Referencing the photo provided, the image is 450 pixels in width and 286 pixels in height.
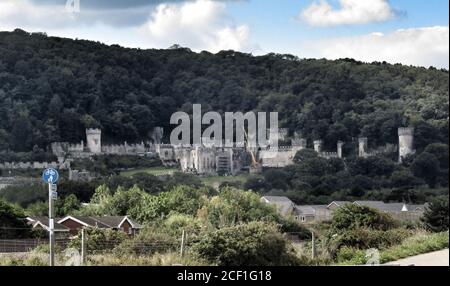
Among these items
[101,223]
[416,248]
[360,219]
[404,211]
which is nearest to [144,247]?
[416,248]

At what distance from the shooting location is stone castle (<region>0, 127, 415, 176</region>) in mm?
75562

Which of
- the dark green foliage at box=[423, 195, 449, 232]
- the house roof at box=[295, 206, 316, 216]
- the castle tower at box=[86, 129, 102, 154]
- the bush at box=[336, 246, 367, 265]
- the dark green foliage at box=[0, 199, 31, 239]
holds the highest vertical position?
the castle tower at box=[86, 129, 102, 154]

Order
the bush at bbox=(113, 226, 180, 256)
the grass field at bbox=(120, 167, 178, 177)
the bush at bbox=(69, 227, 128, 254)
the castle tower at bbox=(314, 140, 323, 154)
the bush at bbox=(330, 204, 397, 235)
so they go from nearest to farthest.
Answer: the bush at bbox=(113, 226, 180, 256)
the bush at bbox=(69, 227, 128, 254)
the bush at bbox=(330, 204, 397, 235)
the grass field at bbox=(120, 167, 178, 177)
the castle tower at bbox=(314, 140, 323, 154)

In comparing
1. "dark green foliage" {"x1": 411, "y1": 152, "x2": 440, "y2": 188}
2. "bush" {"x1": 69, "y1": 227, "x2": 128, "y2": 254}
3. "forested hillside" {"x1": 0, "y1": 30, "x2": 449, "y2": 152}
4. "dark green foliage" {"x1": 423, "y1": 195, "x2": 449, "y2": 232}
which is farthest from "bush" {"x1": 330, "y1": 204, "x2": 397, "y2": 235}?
"forested hillside" {"x1": 0, "y1": 30, "x2": 449, "y2": 152}

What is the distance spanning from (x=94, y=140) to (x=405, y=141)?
27964 mm

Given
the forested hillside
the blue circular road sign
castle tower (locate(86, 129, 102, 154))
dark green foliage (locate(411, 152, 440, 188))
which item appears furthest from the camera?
the forested hillside

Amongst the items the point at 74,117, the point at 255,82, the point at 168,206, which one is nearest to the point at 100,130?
the point at 74,117

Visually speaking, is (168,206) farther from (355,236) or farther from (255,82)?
(255,82)

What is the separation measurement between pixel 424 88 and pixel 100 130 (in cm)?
3062

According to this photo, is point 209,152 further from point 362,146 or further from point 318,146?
point 362,146

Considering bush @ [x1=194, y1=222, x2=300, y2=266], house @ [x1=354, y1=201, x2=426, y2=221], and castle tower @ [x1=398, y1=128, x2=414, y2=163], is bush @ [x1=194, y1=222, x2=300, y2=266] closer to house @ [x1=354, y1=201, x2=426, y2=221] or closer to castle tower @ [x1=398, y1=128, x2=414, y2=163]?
house @ [x1=354, y1=201, x2=426, y2=221]

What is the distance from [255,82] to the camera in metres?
90.6

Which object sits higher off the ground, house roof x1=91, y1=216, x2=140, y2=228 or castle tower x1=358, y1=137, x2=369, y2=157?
castle tower x1=358, y1=137, x2=369, y2=157

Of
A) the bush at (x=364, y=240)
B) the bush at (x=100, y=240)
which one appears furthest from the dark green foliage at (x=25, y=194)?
the bush at (x=364, y=240)
